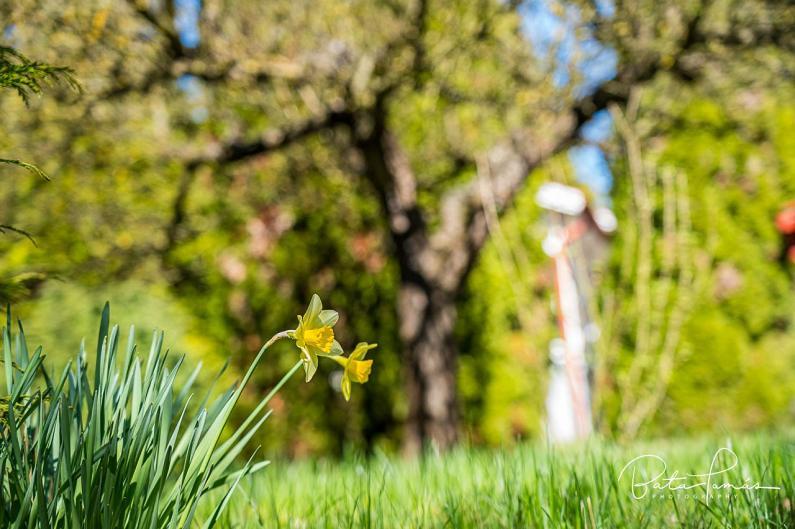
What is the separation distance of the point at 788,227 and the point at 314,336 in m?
6.36

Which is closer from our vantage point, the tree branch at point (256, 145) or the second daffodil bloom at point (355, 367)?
the second daffodil bloom at point (355, 367)

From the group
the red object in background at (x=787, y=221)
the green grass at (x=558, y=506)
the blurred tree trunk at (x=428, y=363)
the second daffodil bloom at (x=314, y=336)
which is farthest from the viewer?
the red object in background at (x=787, y=221)

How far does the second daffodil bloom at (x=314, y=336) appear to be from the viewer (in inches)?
45.9

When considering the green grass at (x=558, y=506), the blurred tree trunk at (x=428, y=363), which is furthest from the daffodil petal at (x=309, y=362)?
the blurred tree trunk at (x=428, y=363)

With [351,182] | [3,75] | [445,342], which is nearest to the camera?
[3,75]

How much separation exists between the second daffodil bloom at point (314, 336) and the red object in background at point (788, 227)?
626cm

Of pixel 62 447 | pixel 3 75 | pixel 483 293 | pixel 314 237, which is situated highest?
pixel 314 237

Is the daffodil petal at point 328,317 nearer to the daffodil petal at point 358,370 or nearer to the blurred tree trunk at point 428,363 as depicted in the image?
the daffodil petal at point 358,370

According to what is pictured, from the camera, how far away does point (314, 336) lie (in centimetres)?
117

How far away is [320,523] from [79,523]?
613 mm

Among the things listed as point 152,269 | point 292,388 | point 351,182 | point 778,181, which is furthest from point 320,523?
point 778,181

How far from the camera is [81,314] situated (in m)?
4.43

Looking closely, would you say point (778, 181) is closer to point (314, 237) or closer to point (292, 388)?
point (314, 237)

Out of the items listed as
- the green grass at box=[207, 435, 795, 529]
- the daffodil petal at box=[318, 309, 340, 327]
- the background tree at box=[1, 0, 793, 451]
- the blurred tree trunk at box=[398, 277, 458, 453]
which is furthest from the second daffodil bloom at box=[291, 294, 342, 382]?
the blurred tree trunk at box=[398, 277, 458, 453]
